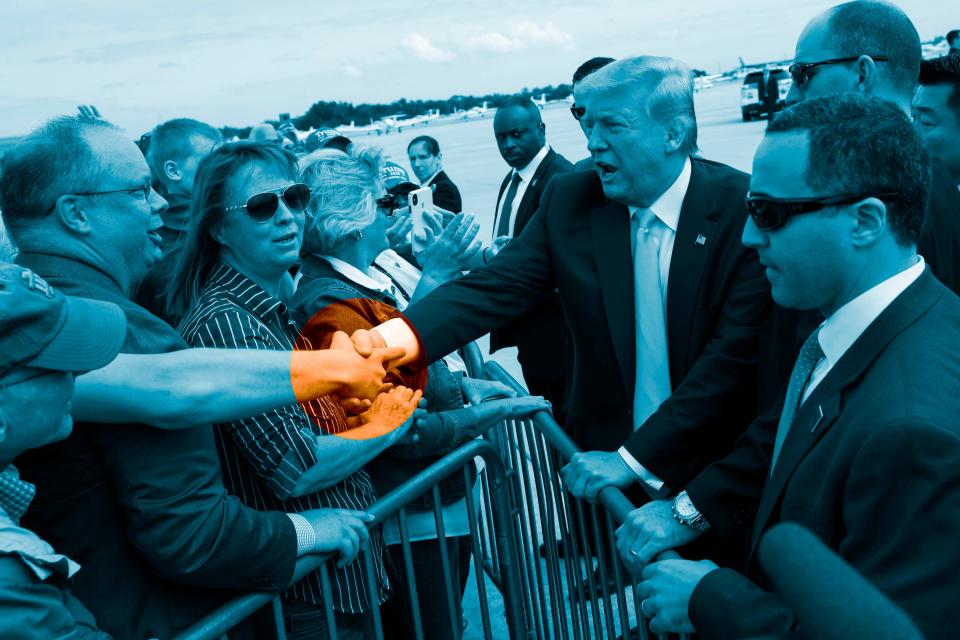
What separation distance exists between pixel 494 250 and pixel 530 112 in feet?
7.11

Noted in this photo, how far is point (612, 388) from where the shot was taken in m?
3.17

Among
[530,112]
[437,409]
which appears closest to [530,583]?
[437,409]

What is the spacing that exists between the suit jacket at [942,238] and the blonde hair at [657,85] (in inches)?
33.0

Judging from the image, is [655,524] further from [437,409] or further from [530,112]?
[530,112]

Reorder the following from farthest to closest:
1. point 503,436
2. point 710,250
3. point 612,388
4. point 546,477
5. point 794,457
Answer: point 503,436, point 546,477, point 612,388, point 710,250, point 794,457

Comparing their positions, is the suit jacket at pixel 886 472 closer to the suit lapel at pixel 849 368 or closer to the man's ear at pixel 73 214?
the suit lapel at pixel 849 368

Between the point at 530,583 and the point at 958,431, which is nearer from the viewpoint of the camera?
the point at 958,431

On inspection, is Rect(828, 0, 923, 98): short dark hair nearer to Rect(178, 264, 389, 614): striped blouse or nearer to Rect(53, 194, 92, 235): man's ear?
Rect(178, 264, 389, 614): striped blouse

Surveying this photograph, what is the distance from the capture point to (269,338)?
2.52 metres

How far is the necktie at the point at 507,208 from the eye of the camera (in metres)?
6.90

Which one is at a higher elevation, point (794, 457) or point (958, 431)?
point (958, 431)

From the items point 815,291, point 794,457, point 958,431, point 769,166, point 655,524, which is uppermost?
point 769,166

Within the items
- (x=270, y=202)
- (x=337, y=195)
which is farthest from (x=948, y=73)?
(x=270, y=202)

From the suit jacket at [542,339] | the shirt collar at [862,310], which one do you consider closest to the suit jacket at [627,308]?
the shirt collar at [862,310]
